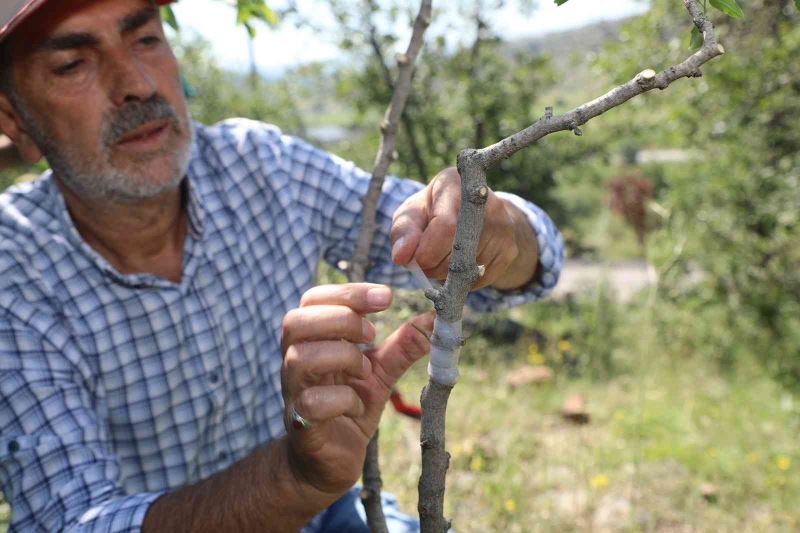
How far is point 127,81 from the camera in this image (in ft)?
6.55

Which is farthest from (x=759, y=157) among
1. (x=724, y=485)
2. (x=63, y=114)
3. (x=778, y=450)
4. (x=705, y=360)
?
(x=63, y=114)

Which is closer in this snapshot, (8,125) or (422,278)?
(422,278)

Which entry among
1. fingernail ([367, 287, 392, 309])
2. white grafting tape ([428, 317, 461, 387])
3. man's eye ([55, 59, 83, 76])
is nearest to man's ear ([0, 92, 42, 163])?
man's eye ([55, 59, 83, 76])

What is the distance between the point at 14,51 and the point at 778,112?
20.7 ft

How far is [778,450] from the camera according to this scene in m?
4.80

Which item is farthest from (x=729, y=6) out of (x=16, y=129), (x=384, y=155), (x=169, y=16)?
(x=16, y=129)

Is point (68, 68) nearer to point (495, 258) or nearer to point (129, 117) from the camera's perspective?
point (129, 117)

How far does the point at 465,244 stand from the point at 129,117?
1.41 metres

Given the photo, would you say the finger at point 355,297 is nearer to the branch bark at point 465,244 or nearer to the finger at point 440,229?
the finger at point 440,229

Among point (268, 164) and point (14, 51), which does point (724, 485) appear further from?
point (14, 51)

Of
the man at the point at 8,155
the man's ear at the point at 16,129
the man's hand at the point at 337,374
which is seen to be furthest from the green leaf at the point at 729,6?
the man at the point at 8,155

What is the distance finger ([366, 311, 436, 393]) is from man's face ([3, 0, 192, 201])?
1036mm

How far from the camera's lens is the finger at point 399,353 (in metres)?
1.37

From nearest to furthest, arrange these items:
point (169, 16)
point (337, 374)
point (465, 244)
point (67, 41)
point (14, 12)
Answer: point (465, 244) < point (337, 374) < point (14, 12) < point (67, 41) < point (169, 16)
